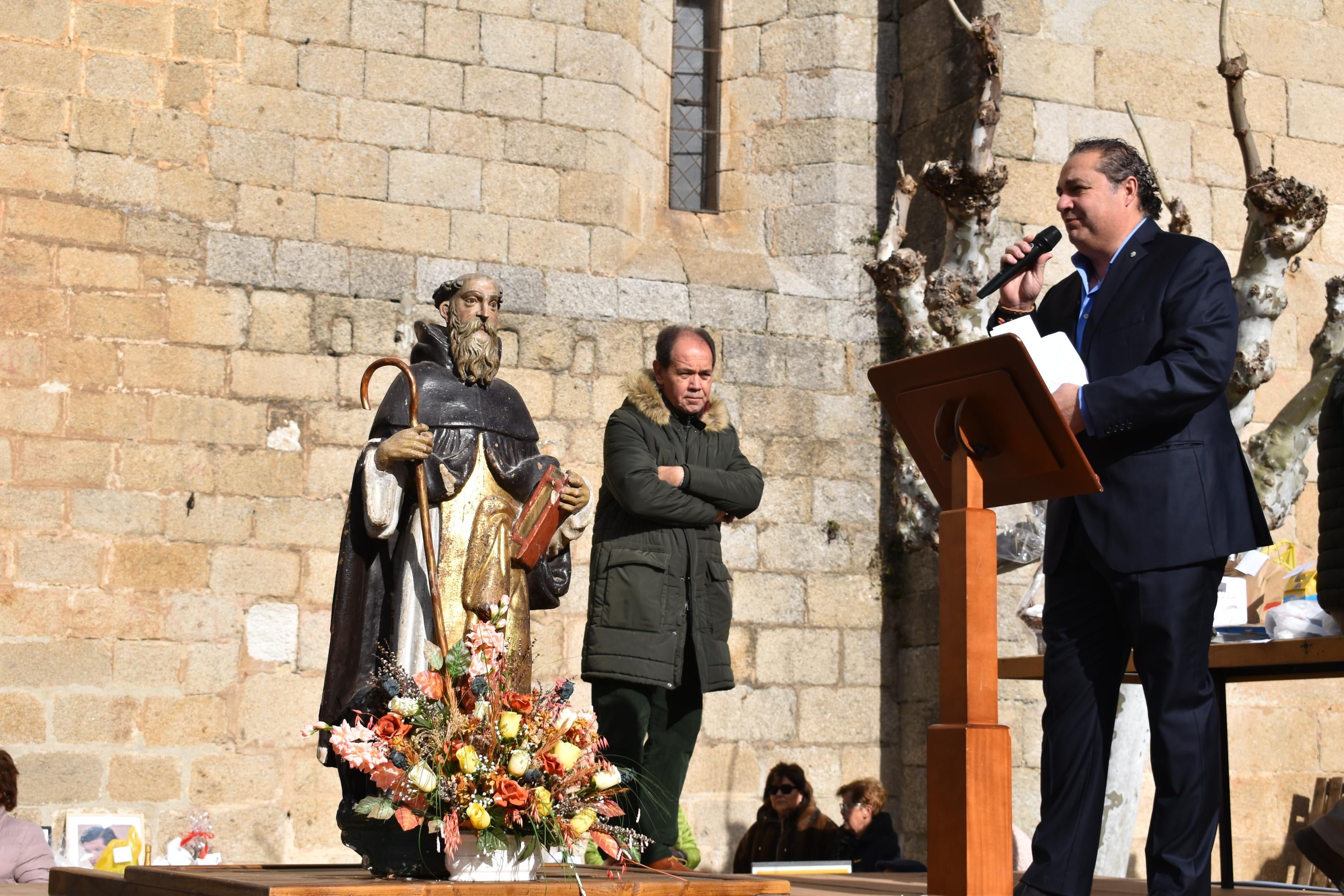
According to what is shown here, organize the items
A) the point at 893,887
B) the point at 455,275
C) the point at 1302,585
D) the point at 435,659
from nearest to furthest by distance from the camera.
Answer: the point at 435,659 < the point at 893,887 < the point at 1302,585 < the point at 455,275

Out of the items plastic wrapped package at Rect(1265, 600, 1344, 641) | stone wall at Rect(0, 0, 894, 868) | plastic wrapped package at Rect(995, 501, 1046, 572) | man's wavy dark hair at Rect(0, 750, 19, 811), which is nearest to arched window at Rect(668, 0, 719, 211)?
stone wall at Rect(0, 0, 894, 868)

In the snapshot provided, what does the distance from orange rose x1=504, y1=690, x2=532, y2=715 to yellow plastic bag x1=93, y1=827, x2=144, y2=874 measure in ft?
10.2

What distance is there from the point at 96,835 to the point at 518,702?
13.4 feet

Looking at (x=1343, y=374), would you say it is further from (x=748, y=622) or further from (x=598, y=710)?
(x=748, y=622)

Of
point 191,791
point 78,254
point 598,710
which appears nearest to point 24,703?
point 191,791

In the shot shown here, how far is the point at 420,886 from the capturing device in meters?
3.67

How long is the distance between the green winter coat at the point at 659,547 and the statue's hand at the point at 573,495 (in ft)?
0.24

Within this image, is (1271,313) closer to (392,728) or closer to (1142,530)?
(1142,530)

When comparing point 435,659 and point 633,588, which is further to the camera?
point 633,588

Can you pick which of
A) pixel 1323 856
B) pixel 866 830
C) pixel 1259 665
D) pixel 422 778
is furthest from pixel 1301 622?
pixel 866 830

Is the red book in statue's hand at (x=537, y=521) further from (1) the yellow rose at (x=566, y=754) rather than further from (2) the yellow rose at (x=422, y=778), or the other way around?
(2) the yellow rose at (x=422, y=778)

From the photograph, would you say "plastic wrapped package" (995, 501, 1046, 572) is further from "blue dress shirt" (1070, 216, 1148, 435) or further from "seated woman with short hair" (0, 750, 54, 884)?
"seated woman with short hair" (0, 750, 54, 884)

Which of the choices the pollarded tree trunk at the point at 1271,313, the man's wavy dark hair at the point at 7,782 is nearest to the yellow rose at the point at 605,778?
the man's wavy dark hair at the point at 7,782

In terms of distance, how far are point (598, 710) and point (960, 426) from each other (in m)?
2.17
